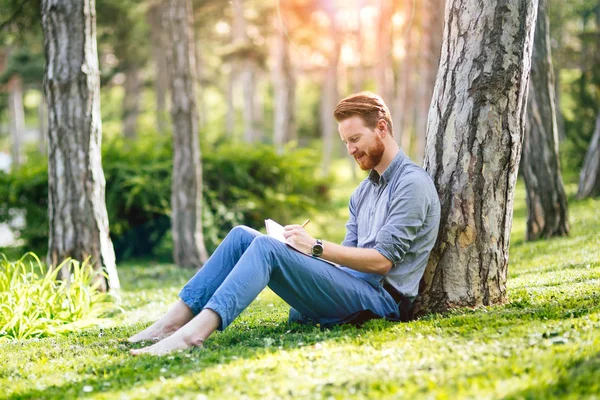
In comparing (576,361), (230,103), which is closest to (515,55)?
(576,361)

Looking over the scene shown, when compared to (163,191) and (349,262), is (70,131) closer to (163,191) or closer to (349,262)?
(349,262)

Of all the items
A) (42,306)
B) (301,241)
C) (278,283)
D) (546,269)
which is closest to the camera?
(301,241)

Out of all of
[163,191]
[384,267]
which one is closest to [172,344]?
[384,267]

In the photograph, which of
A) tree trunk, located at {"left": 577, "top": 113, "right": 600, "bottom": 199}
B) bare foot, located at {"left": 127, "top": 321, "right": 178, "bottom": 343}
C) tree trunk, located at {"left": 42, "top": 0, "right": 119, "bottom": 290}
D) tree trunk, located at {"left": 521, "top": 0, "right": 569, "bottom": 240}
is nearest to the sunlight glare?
tree trunk, located at {"left": 577, "top": 113, "right": 600, "bottom": 199}

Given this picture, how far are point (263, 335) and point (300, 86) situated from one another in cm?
5541

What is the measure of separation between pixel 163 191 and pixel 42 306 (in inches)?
246

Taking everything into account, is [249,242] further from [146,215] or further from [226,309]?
[146,215]

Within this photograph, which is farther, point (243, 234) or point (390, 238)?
point (243, 234)

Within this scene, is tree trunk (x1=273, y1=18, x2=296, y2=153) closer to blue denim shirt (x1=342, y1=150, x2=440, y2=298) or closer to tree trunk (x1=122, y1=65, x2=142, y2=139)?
tree trunk (x1=122, y1=65, x2=142, y2=139)

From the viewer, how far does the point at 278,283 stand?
4176 millimetres

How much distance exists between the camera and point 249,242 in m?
4.40

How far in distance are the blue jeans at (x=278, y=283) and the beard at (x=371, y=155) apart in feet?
2.30

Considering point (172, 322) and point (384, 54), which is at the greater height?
point (384, 54)

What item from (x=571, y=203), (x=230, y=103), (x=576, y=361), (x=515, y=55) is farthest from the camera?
(x=230, y=103)
